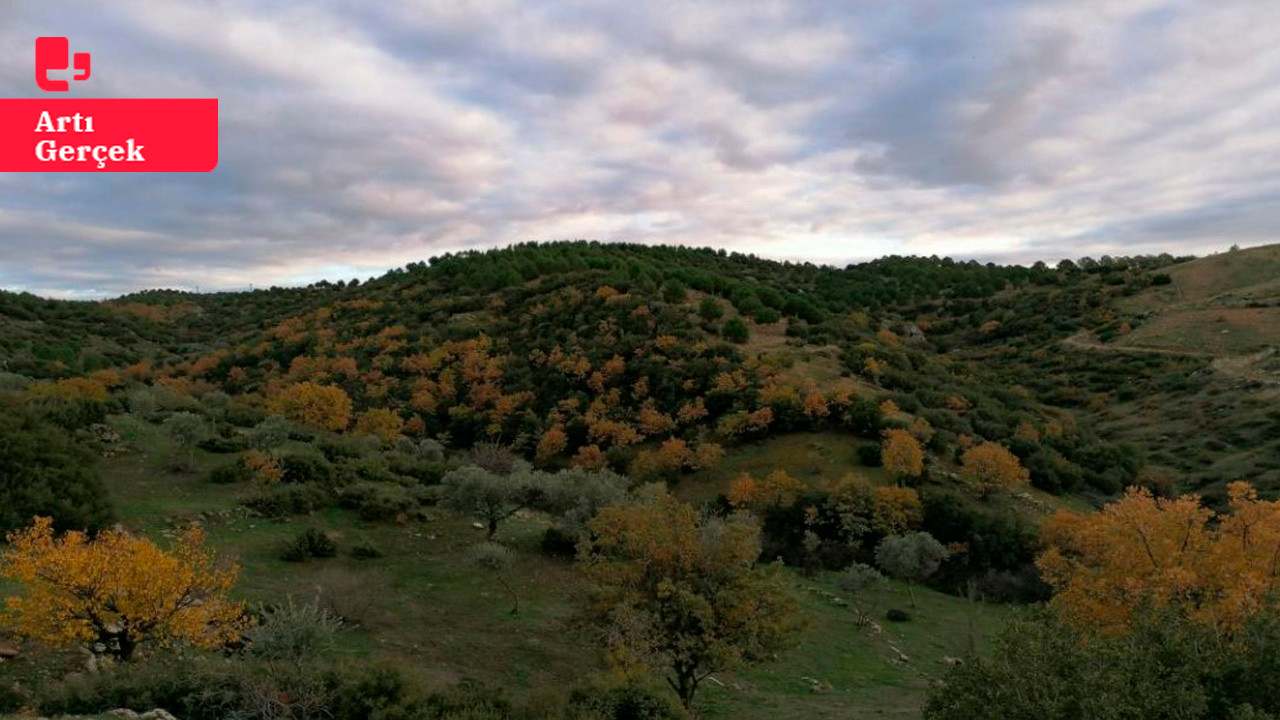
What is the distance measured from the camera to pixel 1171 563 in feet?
60.3

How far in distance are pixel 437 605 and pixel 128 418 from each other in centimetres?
2468

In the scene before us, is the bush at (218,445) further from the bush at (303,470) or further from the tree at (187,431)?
the bush at (303,470)

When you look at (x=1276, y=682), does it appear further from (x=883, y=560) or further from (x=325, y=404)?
(x=325, y=404)

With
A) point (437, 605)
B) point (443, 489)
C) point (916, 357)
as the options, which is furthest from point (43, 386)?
point (916, 357)

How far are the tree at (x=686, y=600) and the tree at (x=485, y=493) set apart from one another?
10235mm

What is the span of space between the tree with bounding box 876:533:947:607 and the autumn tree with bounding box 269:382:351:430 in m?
32.6

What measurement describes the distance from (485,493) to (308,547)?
6187 mm

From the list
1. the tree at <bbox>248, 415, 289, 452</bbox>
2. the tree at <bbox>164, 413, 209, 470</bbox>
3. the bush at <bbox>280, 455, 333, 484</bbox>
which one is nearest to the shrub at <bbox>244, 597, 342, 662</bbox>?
the bush at <bbox>280, 455, 333, 484</bbox>

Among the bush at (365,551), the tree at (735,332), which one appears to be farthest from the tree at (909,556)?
the tree at (735,332)

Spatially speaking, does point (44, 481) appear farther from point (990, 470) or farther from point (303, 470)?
point (990, 470)

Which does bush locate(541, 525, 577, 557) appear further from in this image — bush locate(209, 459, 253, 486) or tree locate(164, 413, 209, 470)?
tree locate(164, 413, 209, 470)

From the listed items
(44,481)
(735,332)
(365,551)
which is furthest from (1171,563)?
(735,332)

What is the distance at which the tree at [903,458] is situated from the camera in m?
43.1

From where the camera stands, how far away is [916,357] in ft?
229
